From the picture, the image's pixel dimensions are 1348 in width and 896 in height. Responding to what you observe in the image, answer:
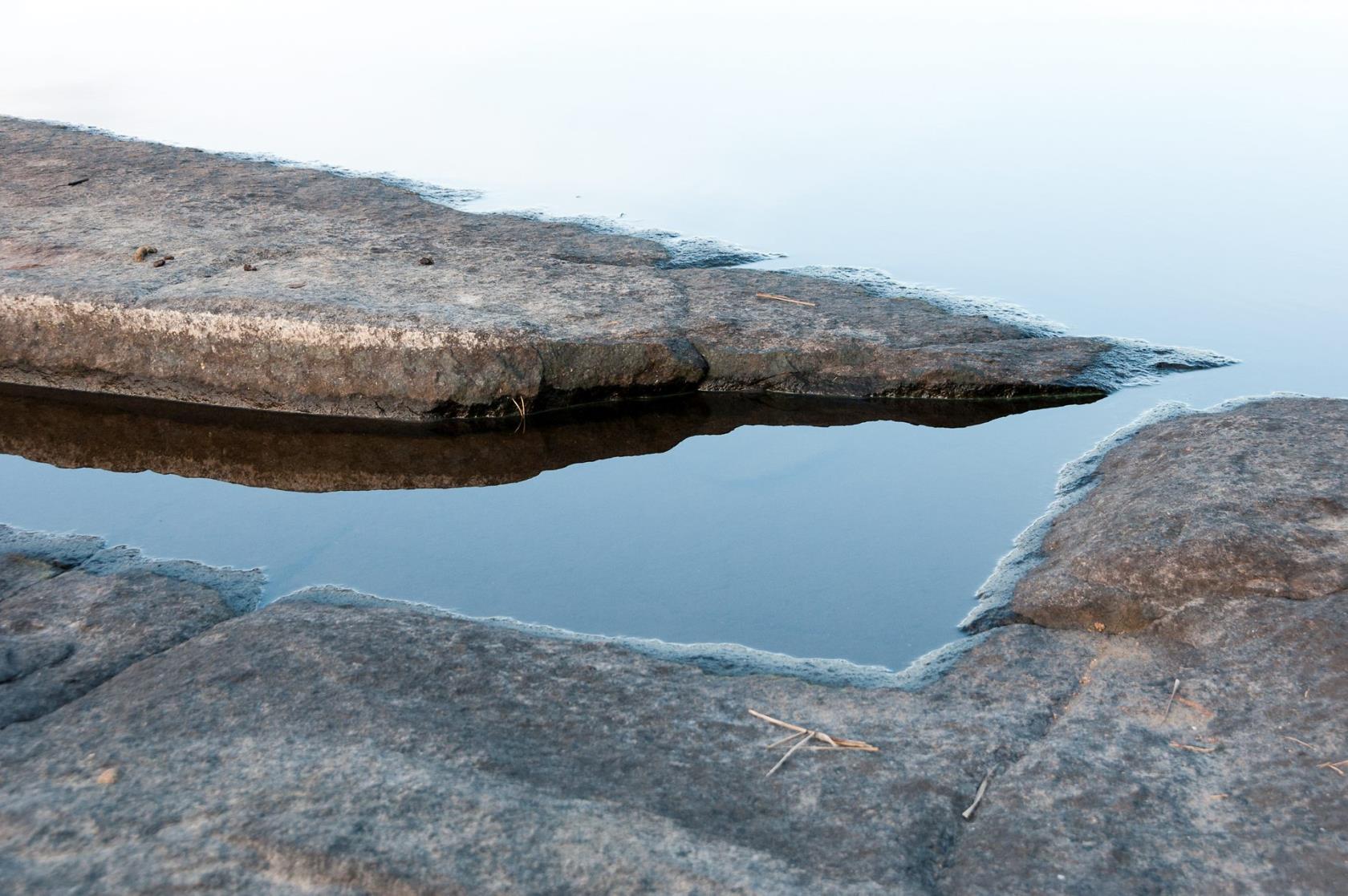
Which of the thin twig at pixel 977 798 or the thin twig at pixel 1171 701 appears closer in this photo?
the thin twig at pixel 977 798

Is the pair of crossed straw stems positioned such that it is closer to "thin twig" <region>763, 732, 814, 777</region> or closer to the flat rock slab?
"thin twig" <region>763, 732, 814, 777</region>

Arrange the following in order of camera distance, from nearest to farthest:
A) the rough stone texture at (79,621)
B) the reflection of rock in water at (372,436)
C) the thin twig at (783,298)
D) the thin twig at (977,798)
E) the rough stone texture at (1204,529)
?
the thin twig at (977,798), the rough stone texture at (79,621), the rough stone texture at (1204,529), the reflection of rock in water at (372,436), the thin twig at (783,298)

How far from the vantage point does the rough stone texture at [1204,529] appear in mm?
2404

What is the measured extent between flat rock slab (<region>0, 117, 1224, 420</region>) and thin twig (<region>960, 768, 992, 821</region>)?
2.01 m

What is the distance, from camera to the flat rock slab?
3613mm

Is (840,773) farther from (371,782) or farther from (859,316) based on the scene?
(859,316)

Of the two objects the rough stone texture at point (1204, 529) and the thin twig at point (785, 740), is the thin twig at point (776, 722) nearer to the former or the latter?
the thin twig at point (785, 740)

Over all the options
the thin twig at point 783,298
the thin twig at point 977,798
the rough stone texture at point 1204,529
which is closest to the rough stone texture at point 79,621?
the thin twig at point 977,798

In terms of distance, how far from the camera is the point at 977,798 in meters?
1.86

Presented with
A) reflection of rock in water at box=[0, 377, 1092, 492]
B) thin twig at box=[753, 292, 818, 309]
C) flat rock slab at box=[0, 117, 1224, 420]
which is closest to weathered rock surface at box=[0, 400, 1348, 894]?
reflection of rock in water at box=[0, 377, 1092, 492]

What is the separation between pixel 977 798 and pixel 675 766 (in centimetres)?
46

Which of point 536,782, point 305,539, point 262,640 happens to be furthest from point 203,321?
point 536,782

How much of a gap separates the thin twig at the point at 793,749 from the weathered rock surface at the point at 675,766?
18 mm

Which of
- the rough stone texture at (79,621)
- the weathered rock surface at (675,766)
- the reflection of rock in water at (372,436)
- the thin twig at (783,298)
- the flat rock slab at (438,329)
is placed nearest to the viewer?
the weathered rock surface at (675,766)
